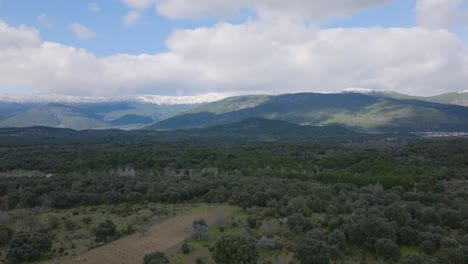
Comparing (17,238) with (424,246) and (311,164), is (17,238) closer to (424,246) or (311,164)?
(424,246)

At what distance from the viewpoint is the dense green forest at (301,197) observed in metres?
36.0

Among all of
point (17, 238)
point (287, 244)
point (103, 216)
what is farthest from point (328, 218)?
point (17, 238)

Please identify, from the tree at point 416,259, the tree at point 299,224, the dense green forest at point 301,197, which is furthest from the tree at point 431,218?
the tree at point 416,259

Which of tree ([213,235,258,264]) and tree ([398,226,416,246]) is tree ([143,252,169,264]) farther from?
tree ([398,226,416,246])

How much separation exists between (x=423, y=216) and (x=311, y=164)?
5227cm

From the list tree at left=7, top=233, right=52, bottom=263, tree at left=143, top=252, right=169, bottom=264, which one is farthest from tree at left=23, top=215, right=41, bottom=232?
tree at left=143, top=252, right=169, bottom=264

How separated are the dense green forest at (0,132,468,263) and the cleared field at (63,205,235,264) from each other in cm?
296

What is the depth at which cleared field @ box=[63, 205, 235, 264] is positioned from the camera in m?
36.3

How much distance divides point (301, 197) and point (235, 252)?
22.9 metres

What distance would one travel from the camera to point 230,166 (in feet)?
306

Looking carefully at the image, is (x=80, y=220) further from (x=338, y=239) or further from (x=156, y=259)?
(x=338, y=239)

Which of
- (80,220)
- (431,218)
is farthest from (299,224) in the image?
(80,220)

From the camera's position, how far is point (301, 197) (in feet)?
170

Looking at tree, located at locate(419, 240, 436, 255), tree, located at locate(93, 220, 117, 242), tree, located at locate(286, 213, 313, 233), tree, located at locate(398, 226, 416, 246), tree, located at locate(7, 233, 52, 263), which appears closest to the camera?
tree, located at locate(419, 240, 436, 255)
